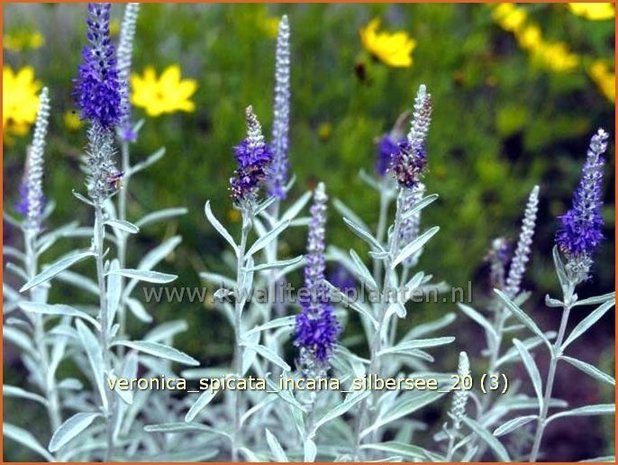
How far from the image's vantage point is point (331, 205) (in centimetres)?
351

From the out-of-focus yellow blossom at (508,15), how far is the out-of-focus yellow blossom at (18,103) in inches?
84.9

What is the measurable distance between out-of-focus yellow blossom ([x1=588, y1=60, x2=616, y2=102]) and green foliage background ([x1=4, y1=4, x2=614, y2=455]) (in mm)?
90

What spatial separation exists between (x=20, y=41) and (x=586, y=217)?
8.27ft

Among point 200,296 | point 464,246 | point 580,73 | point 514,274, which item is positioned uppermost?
point 580,73

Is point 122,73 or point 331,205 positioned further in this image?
point 331,205

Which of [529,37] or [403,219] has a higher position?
[529,37]

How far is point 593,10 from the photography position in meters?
3.82

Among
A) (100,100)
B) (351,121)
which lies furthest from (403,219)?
(351,121)

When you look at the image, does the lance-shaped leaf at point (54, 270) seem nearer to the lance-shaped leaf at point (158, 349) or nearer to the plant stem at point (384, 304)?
the lance-shaped leaf at point (158, 349)

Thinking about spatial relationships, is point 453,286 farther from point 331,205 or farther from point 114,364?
point 114,364

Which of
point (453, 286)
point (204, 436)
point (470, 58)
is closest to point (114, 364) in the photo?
point (204, 436)

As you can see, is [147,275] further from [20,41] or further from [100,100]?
[20,41]

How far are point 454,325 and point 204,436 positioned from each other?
1.46 metres

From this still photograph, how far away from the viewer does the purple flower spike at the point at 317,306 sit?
75.9 inches
